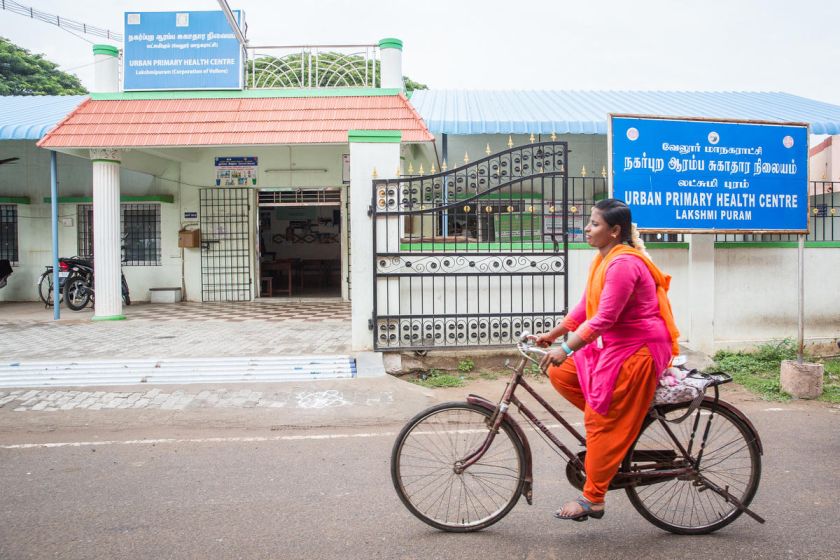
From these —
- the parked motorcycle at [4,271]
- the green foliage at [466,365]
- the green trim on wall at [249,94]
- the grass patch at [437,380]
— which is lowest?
the grass patch at [437,380]

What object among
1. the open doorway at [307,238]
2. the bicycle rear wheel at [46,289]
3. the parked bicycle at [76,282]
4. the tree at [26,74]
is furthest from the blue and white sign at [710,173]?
the tree at [26,74]

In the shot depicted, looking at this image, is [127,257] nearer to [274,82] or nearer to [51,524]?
[274,82]

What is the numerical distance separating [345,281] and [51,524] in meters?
10.6

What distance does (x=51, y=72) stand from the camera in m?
28.8

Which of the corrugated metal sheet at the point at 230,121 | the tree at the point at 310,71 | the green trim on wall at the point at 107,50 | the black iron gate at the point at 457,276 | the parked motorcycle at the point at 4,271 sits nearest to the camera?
the black iron gate at the point at 457,276

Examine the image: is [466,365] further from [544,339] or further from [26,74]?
[26,74]

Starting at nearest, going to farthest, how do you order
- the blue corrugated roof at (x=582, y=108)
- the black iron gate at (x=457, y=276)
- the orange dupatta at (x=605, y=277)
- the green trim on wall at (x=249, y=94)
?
1. the orange dupatta at (x=605, y=277)
2. the black iron gate at (x=457, y=276)
3. the green trim on wall at (x=249, y=94)
4. the blue corrugated roof at (x=582, y=108)

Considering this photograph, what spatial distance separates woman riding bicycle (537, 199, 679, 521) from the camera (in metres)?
3.07

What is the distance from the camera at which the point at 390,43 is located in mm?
11000

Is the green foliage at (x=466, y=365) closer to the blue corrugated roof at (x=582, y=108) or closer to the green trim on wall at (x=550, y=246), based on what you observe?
the green trim on wall at (x=550, y=246)

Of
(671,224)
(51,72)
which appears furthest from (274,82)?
(51,72)

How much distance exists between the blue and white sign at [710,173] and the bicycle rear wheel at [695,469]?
4.58 m

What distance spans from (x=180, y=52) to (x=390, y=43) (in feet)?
12.2

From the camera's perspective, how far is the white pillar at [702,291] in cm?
802
